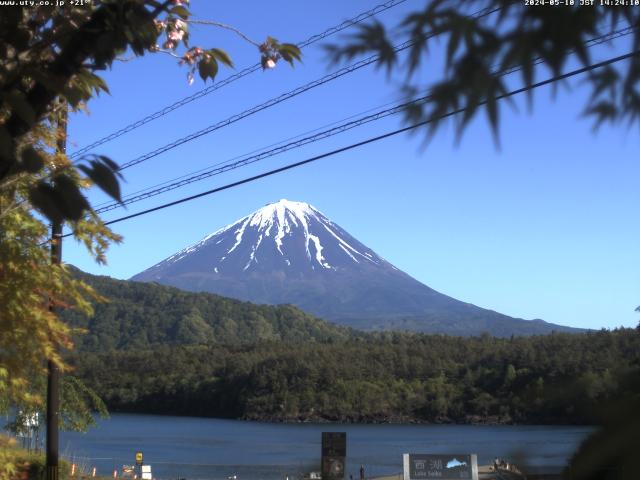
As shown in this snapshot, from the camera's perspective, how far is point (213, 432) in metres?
69.9

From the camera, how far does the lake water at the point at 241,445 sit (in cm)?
4066

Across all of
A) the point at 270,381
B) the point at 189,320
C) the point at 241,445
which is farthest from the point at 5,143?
the point at 189,320

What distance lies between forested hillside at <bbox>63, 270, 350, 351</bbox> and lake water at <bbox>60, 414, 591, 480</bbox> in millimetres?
50541

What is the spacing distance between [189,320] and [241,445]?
280ft

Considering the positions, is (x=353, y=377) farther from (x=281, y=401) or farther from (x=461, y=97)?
(x=461, y=97)

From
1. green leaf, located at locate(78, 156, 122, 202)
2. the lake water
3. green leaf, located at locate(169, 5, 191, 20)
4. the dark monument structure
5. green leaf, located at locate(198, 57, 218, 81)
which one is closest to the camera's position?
green leaf, located at locate(78, 156, 122, 202)

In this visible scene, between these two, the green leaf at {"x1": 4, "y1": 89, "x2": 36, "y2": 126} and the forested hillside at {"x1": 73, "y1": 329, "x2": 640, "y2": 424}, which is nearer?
the green leaf at {"x1": 4, "y1": 89, "x2": 36, "y2": 126}

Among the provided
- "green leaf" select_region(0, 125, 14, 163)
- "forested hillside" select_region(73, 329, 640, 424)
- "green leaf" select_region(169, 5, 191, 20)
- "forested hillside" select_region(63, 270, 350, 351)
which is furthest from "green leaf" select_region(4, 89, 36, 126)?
"forested hillside" select_region(63, 270, 350, 351)

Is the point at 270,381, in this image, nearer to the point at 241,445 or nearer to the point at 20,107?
the point at 241,445

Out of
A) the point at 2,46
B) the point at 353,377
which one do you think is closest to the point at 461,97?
the point at 2,46

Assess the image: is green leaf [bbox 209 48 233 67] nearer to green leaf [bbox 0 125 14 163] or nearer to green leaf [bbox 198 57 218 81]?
green leaf [bbox 198 57 218 81]

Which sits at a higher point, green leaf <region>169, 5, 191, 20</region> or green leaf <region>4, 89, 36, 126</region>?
green leaf <region>169, 5, 191, 20</region>

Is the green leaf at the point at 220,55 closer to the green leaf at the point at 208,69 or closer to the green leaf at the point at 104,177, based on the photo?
the green leaf at the point at 208,69

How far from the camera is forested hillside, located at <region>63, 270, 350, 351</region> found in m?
133
